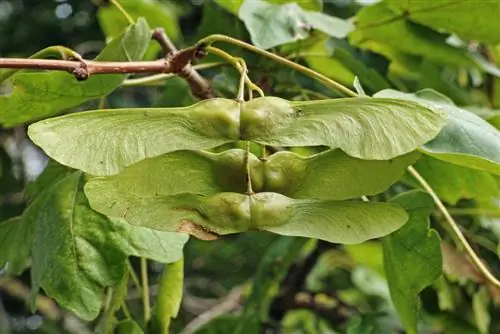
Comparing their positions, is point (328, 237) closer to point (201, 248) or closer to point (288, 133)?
point (288, 133)

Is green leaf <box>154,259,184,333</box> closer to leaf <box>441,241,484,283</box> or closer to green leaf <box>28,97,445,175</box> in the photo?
green leaf <box>28,97,445,175</box>

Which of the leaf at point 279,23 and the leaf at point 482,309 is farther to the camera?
the leaf at point 482,309

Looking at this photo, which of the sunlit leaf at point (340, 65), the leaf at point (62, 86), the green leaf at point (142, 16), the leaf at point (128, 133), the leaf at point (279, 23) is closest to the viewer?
the leaf at point (128, 133)

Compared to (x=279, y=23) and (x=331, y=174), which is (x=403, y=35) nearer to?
(x=279, y=23)

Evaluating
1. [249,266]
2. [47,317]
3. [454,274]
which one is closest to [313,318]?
[249,266]

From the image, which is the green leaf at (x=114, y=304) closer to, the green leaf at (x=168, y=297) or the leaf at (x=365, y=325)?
the green leaf at (x=168, y=297)

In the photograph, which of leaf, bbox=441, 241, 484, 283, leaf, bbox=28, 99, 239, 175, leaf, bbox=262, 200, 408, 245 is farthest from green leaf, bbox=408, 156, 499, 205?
leaf, bbox=28, 99, 239, 175

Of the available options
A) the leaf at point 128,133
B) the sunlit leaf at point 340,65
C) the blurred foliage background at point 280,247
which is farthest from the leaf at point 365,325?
the leaf at point 128,133
